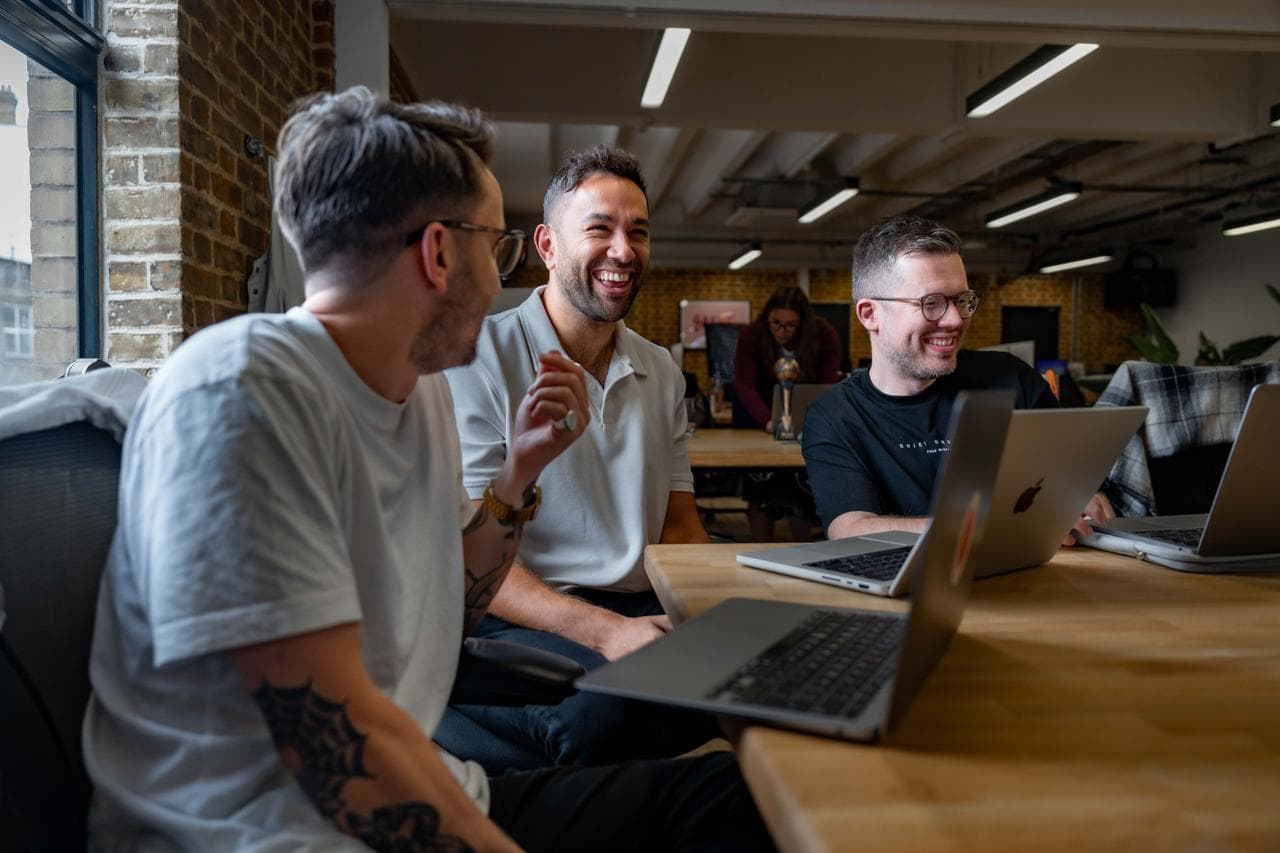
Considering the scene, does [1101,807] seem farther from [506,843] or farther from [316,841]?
[316,841]

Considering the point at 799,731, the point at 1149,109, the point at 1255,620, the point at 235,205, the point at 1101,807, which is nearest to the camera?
the point at 1101,807

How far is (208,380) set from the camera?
0.82 m

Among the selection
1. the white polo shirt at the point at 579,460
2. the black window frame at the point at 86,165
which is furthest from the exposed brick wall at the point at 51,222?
the white polo shirt at the point at 579,460

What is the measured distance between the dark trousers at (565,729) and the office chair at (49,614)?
74 centimetres

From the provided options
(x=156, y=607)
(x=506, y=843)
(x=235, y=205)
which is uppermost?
(x=235, y=205)

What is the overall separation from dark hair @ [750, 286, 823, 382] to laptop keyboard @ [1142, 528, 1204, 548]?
3161 mm

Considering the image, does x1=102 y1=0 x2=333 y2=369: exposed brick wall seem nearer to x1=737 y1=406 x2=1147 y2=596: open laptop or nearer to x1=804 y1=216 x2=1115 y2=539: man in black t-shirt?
x1=804 y1=216 x2=1115 y2=539: man in black t-shirt

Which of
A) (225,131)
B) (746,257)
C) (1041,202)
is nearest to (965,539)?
(225,131)

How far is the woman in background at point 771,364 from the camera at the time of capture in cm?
471

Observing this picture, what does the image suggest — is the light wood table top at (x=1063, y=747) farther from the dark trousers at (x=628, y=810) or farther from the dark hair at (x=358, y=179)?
the dark hair at (x=358, y=179)

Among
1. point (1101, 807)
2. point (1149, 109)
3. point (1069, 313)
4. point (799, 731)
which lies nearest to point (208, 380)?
point (799, 731)

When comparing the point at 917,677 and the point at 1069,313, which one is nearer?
the point at 917,677

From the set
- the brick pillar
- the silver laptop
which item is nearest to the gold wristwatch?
the brick pillar

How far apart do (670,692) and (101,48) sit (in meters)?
2.69
